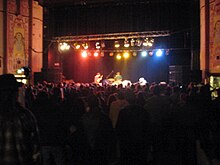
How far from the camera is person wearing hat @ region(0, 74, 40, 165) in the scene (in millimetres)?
3680

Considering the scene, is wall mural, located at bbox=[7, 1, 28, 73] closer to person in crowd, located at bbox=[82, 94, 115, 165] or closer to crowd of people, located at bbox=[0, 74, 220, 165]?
crowd of people, located at bbox=[0, 74, 220, 165]

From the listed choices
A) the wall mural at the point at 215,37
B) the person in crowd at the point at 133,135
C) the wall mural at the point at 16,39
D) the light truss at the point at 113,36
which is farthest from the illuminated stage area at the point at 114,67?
the person in crowd at the point at 133,135

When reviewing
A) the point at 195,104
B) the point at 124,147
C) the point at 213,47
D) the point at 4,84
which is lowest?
the point at 124,147

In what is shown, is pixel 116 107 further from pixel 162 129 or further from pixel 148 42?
pixel 148 42

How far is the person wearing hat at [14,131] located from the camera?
3.68m

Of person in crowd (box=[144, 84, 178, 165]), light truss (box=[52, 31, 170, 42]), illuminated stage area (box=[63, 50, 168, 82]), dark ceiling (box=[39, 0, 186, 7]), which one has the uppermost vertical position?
dark ceiling (box=[39, 0, 186, 7])

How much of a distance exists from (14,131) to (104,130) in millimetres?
1858

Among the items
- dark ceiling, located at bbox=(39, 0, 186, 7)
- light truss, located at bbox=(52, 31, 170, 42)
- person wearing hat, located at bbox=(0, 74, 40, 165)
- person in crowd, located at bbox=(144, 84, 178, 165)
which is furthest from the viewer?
light truss, located at bbox=(52, 31, 170, 42)

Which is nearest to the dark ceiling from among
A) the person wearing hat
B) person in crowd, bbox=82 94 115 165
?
person in crowd, bbox=82 94 115 165

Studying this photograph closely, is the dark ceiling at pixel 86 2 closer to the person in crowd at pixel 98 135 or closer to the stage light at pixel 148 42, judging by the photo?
the stage light at pixel 148 42

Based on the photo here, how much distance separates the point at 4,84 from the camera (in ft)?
12.5

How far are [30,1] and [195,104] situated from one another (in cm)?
1468

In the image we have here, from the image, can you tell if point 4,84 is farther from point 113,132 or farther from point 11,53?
point 11,53

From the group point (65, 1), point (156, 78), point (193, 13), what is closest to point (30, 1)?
point (65, 1)
